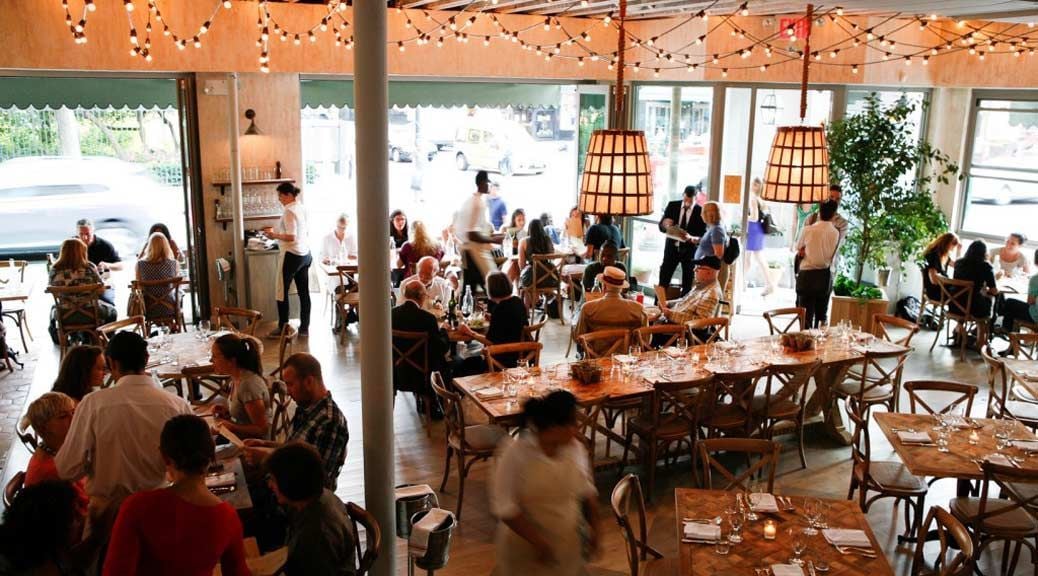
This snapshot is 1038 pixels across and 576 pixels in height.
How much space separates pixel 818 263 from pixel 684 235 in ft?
5.60

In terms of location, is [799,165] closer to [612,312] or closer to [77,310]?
[612,312]

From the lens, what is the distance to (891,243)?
37.5 ft

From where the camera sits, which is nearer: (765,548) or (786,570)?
(786,570)

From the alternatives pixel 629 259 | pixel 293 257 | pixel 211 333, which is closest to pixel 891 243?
pixel 629 259

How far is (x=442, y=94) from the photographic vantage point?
1250 centimetres

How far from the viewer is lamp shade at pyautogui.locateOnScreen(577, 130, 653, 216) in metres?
4.30

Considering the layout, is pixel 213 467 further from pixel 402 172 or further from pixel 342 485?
pixel 402 172

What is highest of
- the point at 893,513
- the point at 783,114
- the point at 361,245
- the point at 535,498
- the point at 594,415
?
the point at 783,114

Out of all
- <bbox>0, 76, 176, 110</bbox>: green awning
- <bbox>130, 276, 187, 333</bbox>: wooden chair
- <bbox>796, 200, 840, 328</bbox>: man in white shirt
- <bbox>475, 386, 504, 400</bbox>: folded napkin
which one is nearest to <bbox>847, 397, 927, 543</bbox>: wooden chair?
<bbox>475, 386, 504, 400</bbox>: folded napkin

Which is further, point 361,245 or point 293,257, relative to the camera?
point 293,257

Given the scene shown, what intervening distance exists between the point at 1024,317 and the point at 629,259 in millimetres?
5025

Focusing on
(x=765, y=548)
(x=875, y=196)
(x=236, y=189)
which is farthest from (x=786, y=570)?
(x=236, y=189)

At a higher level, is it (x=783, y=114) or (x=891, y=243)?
(x=783, y=114)

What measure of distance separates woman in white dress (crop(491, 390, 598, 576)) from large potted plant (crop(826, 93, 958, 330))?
7.67m
